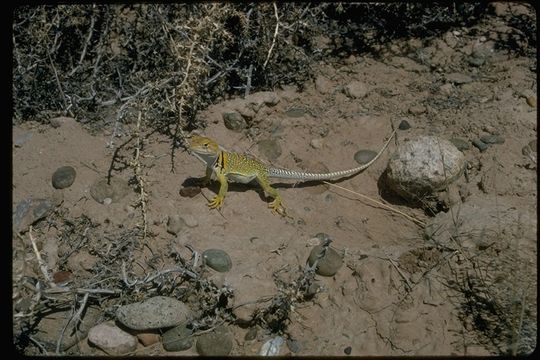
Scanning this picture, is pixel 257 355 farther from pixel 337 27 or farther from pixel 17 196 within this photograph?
pixel 337 27

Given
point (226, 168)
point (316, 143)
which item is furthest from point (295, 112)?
point (226, 168)

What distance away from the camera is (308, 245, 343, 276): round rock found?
4.26 metres

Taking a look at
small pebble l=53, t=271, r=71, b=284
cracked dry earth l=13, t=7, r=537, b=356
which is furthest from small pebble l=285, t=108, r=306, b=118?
small pebble l=53, t=271, r=71, b=284

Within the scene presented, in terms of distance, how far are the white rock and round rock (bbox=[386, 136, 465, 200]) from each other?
2.81 meters

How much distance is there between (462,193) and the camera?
4773 millimetres

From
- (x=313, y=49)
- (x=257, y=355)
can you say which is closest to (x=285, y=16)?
(x=313, y=49)

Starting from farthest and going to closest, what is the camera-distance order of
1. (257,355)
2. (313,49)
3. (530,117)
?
(313,49)
(530,117)
(257,355)

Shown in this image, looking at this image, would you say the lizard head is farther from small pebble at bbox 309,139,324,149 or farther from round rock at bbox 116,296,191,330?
round rock at bbox 116,296,191,330

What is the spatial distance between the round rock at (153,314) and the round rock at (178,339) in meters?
0.06

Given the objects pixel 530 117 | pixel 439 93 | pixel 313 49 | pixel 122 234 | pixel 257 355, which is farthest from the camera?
pixel 313 49

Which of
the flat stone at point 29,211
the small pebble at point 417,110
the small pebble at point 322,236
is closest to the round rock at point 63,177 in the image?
the flat stone at point 29,211

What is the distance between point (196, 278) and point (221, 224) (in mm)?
705

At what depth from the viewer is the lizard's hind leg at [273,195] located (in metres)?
4.96

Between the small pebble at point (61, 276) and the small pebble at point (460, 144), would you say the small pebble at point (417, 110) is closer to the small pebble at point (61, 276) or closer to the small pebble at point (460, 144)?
the small pebble at point (460, 144)
